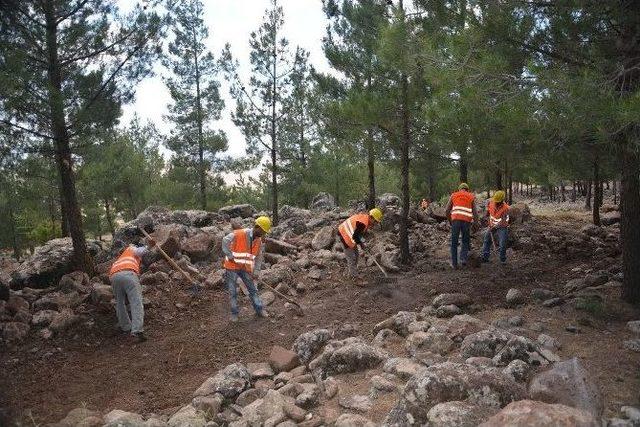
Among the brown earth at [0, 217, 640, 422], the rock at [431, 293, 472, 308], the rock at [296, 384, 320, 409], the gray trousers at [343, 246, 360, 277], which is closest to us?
the rock at [296, 384, 320, 409]

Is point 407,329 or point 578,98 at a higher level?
point 578,98

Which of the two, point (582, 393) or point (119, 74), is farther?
point (119, 74)

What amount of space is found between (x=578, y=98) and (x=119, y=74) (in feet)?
25.3

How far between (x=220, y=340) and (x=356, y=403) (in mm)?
3050

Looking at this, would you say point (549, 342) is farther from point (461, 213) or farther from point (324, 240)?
point (324, 240)

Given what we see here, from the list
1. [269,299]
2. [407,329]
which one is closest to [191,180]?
[269,299]

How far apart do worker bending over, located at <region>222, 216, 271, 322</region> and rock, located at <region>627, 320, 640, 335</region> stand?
4823 mm

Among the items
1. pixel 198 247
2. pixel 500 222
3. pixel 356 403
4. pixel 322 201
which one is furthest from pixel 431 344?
pixel 322 201

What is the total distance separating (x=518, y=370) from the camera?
386 cm

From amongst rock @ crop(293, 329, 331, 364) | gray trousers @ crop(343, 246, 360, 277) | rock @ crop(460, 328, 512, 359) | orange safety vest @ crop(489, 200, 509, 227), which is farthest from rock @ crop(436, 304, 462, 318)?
orange safety vest @ crop(489, 200, 509, 227)

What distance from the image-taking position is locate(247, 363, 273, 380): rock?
5.07 meters

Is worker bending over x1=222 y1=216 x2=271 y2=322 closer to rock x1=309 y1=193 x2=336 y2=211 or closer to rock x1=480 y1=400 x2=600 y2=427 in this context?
rock x1=480 y1=400 x2=600 y2=427

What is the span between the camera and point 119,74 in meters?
8.61

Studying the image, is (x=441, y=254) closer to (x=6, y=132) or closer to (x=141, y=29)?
(x=141, y=29)
